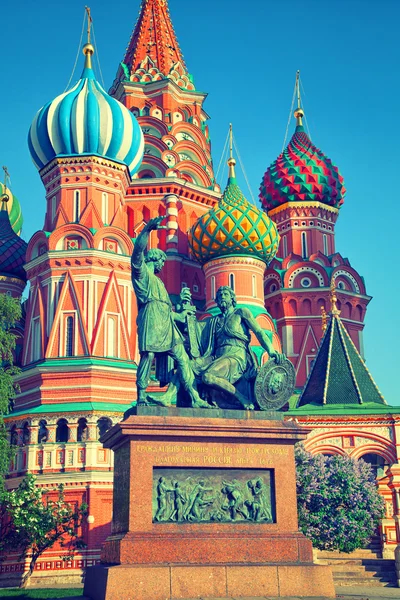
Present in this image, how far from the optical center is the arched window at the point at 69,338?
1034 inches

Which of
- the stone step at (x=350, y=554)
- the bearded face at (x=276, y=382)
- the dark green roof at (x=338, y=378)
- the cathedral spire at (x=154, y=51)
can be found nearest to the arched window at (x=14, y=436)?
the dark green roof at (x=338, y=378)

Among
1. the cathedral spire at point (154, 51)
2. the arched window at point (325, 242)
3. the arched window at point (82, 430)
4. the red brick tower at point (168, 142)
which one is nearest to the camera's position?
the arched window at point (82, 430)

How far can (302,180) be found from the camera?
121 feet

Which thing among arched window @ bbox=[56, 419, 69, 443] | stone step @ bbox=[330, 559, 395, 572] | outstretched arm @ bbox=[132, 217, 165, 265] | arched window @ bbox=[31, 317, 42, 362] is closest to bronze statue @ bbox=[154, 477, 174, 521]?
outstretched arm @ bbox=[132, 217, 165, 265]

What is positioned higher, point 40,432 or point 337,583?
point 40,432

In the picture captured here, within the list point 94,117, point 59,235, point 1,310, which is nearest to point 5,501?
point 1,310

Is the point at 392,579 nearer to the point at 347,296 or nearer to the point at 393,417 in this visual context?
the point at 393,417

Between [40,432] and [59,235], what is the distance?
6899 millimetres

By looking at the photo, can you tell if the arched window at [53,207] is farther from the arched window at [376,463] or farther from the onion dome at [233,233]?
the arched window at [376,463]

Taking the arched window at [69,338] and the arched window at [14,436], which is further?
the arched window at [69,338]

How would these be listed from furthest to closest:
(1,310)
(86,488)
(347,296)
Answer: (347,296) < (86,488) < (1,310)

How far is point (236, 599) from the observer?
9.19 metres

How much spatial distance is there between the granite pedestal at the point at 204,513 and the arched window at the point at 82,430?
13.9 meters

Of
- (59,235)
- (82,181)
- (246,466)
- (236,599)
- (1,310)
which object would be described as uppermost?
(82,181)
